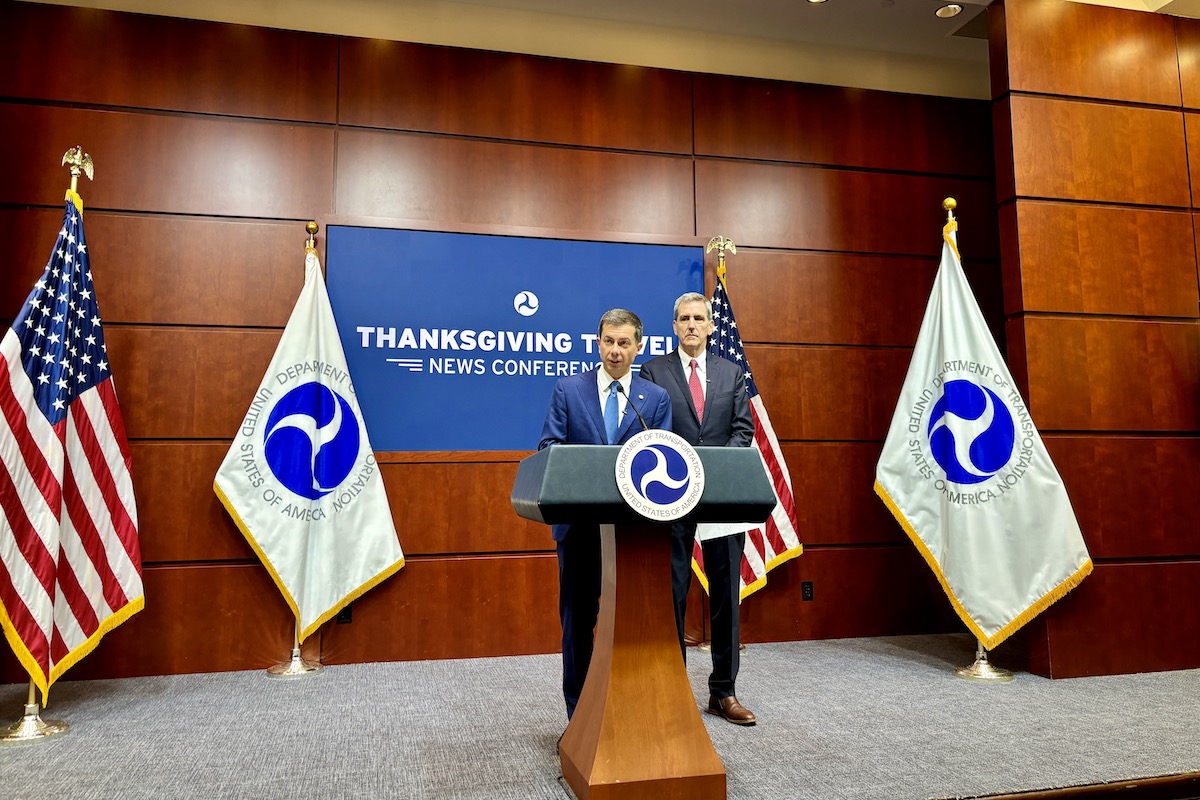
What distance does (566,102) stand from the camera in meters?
4.53

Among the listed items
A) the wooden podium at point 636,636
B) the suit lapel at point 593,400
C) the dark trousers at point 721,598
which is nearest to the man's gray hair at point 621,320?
the suit lapel at point 593,400

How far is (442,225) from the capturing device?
14.1ft

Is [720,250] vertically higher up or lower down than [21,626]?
higher up

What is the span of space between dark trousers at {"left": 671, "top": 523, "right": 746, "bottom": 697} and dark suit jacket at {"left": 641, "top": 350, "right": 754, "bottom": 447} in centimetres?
34

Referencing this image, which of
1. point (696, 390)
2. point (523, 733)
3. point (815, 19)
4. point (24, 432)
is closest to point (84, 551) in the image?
point (24, 432)

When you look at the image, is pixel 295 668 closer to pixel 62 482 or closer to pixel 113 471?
pixel 113 471

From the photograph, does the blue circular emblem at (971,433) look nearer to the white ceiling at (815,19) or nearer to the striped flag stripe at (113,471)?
the white ceiling at (815,19)

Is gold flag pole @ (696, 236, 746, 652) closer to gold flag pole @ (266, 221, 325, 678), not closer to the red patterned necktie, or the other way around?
the red patterned necktie

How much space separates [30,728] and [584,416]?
222 centimetres

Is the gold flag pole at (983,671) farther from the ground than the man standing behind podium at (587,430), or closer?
closer

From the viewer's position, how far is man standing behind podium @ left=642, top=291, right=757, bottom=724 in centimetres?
300

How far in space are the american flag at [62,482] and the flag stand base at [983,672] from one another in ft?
11.5

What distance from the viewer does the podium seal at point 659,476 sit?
1.93m

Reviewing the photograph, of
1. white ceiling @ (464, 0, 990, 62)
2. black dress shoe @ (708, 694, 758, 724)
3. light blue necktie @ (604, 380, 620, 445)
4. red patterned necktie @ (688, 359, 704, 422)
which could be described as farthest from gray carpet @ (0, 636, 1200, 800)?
white ceiling @ (464, 0, 990, 62)
